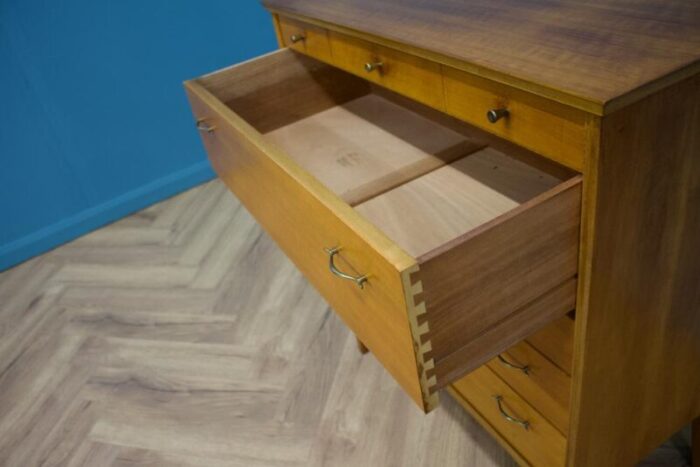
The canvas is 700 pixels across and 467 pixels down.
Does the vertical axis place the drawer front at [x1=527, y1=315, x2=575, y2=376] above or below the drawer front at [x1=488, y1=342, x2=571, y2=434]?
above

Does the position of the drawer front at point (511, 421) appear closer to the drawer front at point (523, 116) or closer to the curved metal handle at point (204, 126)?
the drawer front at point (523, 116)

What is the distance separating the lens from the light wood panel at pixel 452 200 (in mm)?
795

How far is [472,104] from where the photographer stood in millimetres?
707

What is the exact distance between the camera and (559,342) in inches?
30.5

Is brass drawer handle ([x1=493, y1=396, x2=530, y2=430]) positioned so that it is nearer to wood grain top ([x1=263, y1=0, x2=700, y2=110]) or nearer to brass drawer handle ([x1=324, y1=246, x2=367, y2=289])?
brass drawer handle ([x1=324, y1=246, x2=367, y2=289])

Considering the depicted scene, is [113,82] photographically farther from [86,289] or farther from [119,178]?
[86,289]

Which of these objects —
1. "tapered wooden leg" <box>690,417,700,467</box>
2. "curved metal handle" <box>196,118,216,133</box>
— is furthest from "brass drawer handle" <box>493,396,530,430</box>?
"curved metal handle" <box>196,118,216,133</box>

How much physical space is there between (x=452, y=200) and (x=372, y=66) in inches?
9.2

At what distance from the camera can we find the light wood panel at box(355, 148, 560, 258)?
795mm

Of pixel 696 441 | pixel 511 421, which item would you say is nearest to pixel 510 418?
pixel 511 421

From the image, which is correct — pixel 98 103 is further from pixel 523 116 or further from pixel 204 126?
pixel 523 116

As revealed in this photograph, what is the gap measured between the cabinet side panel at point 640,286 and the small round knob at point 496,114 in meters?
0.13

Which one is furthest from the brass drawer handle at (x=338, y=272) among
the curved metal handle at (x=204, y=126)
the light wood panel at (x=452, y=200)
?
the curved metal handle at (x=204, y=126)

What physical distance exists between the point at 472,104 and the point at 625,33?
179mm
